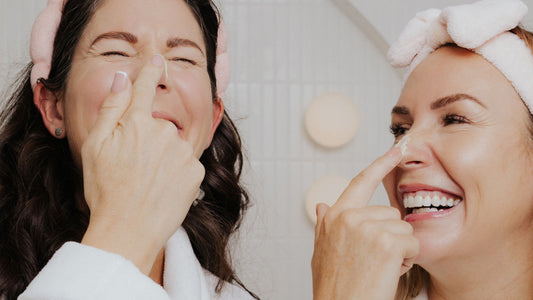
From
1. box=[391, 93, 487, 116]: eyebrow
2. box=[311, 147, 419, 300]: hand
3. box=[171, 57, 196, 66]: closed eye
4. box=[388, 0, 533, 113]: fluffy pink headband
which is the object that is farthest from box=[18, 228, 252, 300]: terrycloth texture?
box=[388, 0, 533, 113]: fluffy pink headband

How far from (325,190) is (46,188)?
144 centimetres

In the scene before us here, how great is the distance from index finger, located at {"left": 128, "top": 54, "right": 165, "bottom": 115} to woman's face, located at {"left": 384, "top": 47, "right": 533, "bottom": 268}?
0.63 meters

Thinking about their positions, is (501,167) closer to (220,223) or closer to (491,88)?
(491,88)

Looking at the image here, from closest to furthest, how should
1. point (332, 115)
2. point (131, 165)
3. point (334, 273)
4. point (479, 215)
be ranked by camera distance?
point (131, 165) < point (334, 273) < point (479, 215) < point (332, 115)

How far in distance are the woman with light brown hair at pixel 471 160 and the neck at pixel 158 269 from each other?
0.46 metres

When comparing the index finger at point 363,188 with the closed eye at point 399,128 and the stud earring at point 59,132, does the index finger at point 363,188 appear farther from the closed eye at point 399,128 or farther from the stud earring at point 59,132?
the stud earring at point 59,132

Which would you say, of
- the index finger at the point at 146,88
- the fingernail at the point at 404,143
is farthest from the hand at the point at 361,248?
the index finger at the point at 146,88

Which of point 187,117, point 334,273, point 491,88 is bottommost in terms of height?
point 334,273

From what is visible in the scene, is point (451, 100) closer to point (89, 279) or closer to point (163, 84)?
point (163, 84)

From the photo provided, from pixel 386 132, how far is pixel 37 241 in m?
1.81

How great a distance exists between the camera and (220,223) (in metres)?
1.91

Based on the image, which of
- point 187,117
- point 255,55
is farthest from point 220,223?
point 255,55

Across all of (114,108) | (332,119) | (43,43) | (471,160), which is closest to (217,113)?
(43,43)

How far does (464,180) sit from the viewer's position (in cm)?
144
